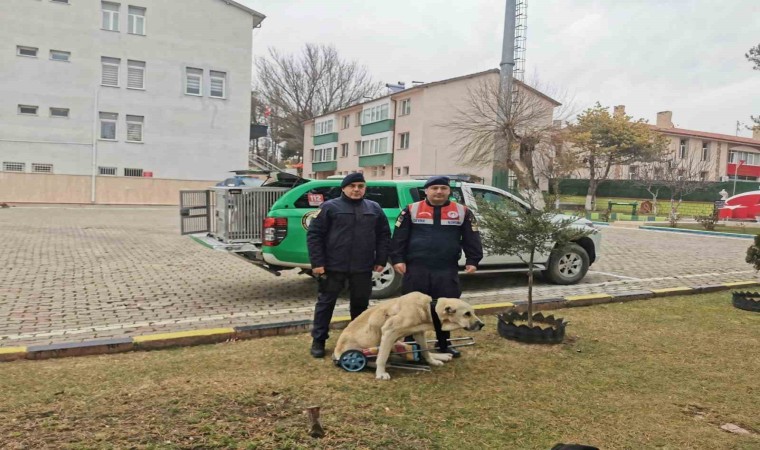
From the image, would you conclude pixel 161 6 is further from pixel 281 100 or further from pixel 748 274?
pixel 748 274

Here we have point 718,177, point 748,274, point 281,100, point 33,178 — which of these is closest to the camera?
point 748,274

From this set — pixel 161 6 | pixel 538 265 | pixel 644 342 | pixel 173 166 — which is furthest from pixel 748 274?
pixel 161 6

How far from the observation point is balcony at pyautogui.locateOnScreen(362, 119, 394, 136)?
45.1 metres

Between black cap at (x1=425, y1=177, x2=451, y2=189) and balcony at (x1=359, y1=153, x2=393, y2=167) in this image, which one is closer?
black cap at (x1=425, y1=177, x2=451, y2=189)

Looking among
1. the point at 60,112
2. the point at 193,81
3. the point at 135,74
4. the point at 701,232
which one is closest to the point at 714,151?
the point at 701,232

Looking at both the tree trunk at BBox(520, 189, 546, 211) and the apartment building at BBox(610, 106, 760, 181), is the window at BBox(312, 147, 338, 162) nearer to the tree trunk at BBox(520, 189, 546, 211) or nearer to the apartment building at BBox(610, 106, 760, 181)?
the apartment building at BBox(610, 106, 760, 181)

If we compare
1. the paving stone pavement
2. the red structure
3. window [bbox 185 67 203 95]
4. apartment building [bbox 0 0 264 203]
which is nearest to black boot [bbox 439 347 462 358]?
the paving stone pavement

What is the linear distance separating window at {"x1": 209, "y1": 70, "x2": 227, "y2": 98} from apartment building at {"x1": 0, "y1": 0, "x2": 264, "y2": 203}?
0.06 metres

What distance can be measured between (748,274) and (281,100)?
52.5 m

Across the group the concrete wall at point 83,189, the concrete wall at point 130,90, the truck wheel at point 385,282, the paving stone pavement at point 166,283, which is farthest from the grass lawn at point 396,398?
the concrete wall at point 130,90

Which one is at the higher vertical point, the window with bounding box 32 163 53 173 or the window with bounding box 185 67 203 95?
the window with bounding box 185 67 203 95

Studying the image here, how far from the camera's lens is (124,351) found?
4844 mm

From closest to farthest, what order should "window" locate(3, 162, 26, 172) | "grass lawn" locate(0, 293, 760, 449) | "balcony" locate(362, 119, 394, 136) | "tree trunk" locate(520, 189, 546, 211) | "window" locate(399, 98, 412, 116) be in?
"grass lawn" locate(0, 293, 760, 449) < "tree trunk" locate(520, 189, 546, 211) < "window" locate(3, 162, 26, 172) < "window" locate(399, 98, 412, 116) < "balcony" locate(362, 119, 394, 136)

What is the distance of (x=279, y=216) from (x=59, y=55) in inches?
1149
